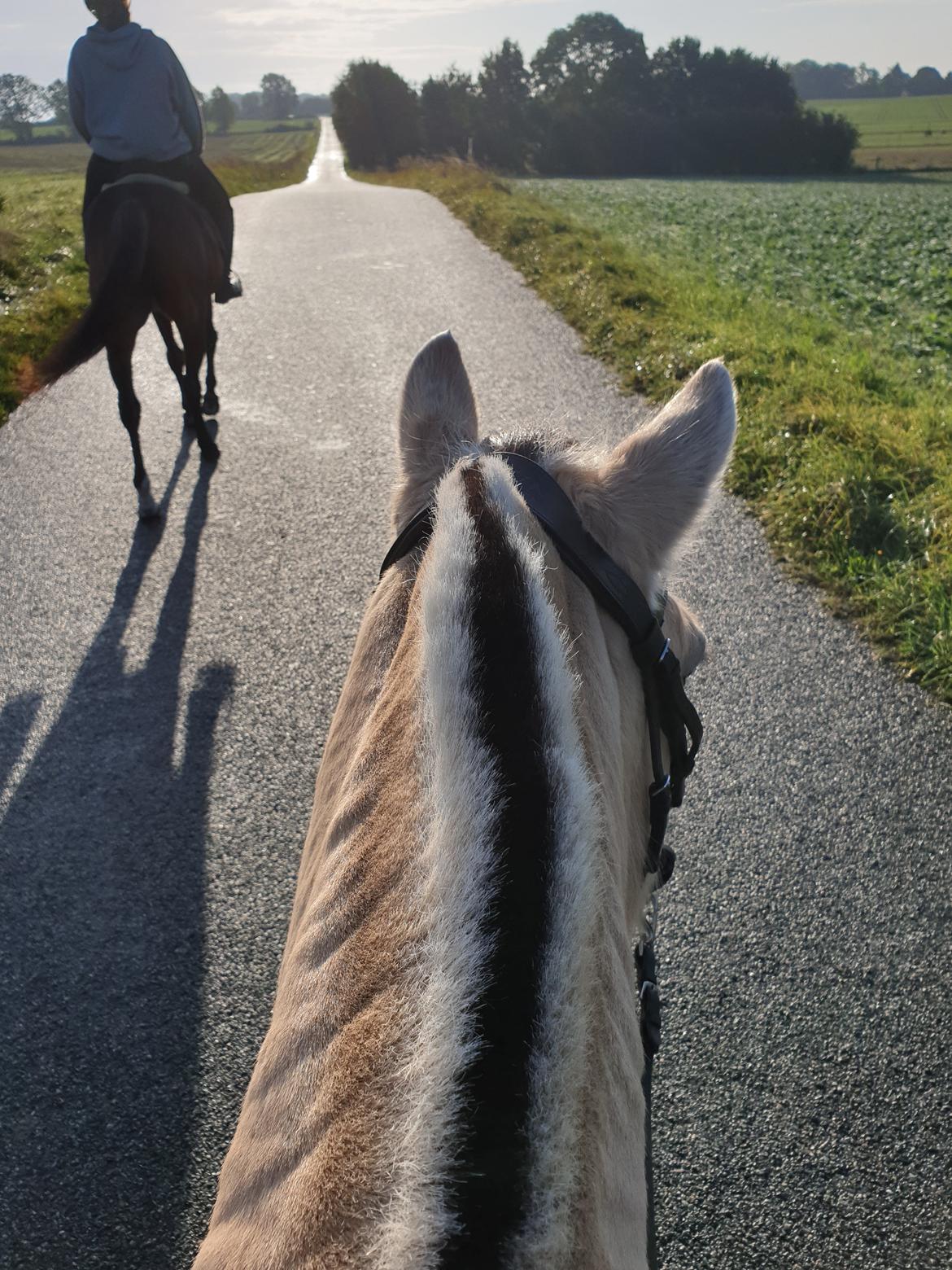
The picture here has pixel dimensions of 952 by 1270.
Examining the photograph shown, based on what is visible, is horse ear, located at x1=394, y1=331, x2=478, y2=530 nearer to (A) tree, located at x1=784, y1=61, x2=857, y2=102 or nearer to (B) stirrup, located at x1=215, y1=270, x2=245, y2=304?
(B) stirrup, located at x1=215, y1=270, x2=245, y2=304

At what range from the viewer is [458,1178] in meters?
0.66

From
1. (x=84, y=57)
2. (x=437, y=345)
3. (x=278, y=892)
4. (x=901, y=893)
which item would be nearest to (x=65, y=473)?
(x=84, y=57)

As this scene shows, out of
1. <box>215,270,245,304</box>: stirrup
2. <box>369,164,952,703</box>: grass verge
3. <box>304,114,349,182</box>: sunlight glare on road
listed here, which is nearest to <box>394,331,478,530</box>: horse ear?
<box>369,164,952,703</box>: grass verge

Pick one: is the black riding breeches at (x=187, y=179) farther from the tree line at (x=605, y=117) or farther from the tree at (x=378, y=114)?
the tree at (x=378, y=114)

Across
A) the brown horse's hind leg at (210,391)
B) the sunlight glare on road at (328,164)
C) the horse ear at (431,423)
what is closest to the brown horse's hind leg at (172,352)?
the brown horse's hind leg at (210,391)

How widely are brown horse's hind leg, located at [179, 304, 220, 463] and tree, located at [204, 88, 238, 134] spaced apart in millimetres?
120572

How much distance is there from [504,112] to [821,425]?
216 ft

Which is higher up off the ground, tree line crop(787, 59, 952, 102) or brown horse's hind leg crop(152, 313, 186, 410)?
tree line crop(787, 59, 952, 102)

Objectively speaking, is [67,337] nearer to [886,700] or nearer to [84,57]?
[84,57]

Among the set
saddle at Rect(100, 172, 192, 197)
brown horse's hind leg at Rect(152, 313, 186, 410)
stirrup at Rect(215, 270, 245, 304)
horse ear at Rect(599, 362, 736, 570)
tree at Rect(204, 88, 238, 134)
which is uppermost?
tree at Rect(204, 88, 238, 134)

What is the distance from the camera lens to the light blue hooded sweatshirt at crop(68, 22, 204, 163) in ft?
18.8

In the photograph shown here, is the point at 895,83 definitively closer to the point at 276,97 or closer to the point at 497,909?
the point at 276,97

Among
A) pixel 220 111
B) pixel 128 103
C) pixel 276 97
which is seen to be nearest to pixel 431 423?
pixel 128 103

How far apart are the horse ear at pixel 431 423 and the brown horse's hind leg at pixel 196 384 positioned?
4.70 meters
